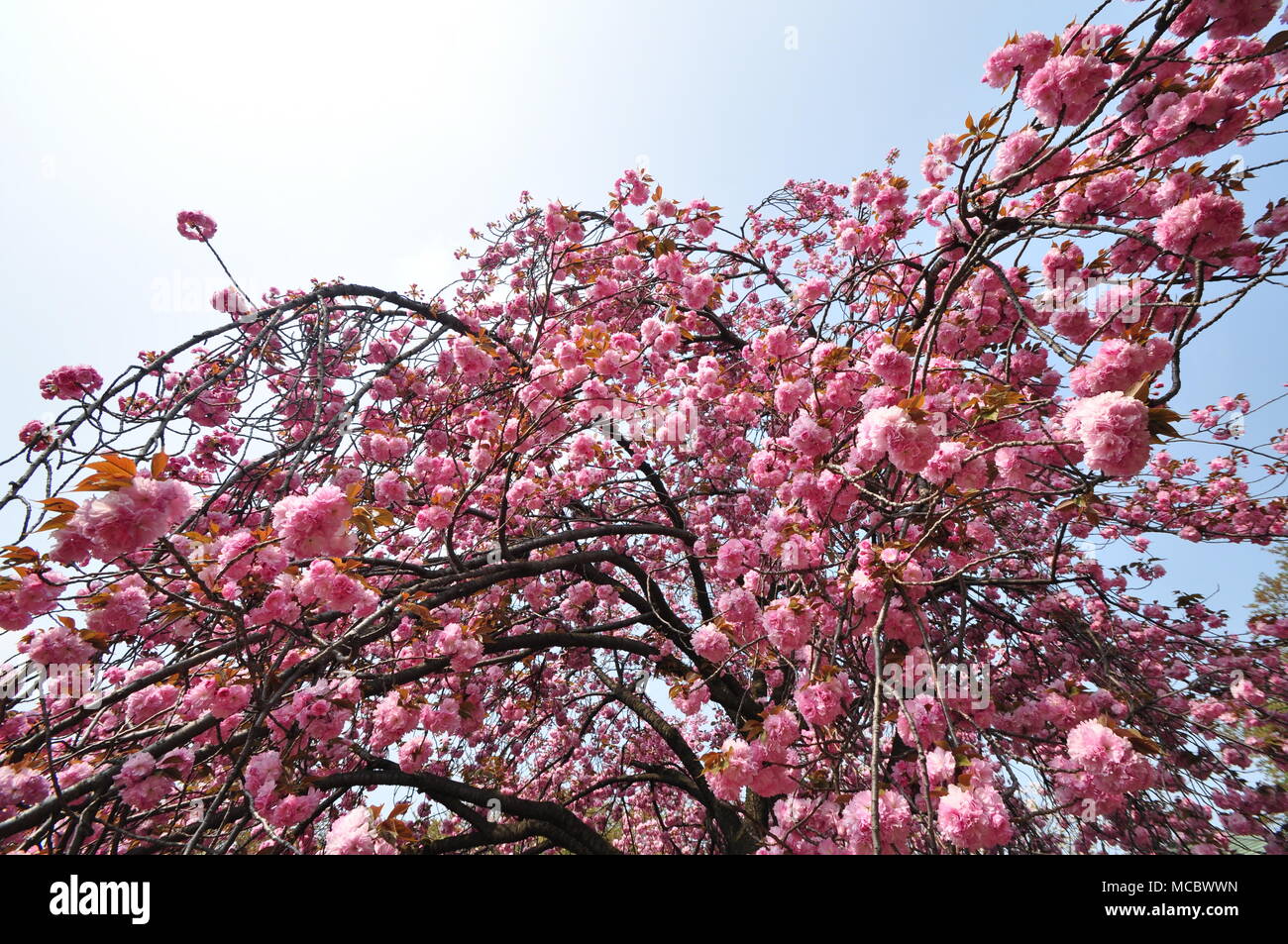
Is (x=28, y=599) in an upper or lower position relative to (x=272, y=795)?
upper

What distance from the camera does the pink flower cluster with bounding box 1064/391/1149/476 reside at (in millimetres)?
1347

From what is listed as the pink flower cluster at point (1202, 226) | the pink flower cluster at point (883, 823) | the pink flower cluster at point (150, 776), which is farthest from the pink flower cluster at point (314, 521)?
the pink flower cluster at point (1202, 226)

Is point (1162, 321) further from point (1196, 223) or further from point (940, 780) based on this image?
point (940, 780)

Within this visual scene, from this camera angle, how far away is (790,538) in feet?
7.34

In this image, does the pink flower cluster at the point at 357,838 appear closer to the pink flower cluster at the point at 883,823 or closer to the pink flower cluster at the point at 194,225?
the pink flower cluster at the point at 883,823

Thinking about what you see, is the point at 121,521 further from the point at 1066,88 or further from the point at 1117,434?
the point at 1066,88

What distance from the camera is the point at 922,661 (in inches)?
83.4

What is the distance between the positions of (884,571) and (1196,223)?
168 centimetres

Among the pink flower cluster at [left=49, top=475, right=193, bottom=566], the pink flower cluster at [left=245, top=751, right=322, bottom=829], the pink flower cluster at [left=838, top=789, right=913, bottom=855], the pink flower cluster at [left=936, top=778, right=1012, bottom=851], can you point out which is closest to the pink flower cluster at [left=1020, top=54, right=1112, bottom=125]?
the pink flower cluster at [left=936, top=778, right=1012, bottom=851]

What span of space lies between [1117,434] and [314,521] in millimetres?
2578

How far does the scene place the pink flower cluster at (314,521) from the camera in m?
1.85

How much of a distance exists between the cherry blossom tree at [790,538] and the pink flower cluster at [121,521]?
0.01 meters

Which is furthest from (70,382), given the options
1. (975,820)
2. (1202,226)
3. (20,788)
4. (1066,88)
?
(1202,226)
